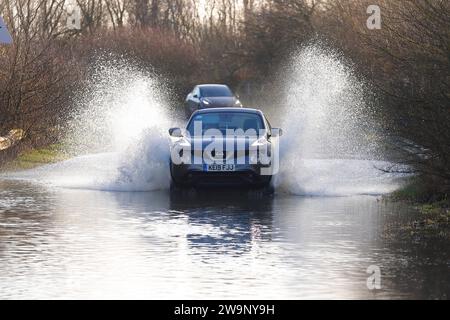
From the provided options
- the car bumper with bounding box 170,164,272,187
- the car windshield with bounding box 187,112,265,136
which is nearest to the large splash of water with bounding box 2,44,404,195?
the car windshield with bounding box 187,112,265,136

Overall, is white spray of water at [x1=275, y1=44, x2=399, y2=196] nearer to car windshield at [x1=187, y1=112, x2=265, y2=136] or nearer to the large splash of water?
the large splash of water

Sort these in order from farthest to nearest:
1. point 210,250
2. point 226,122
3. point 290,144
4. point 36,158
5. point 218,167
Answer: point 36,158
point 290,144
point 226,122
point 218,167
point 210,250

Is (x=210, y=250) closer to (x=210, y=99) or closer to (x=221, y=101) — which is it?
(x=221, y=101)

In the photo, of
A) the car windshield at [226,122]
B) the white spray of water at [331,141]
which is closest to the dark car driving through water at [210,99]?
the white spray of water at [331,141]

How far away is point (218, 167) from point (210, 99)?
32.3 metres

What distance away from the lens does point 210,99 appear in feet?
178

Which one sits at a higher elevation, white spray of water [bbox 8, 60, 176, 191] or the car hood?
the car hood

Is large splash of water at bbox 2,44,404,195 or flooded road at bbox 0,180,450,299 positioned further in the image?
large splash of water at bbox 2,44,404,195

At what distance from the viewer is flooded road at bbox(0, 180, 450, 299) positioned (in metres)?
12.2

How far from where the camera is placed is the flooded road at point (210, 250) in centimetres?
1218

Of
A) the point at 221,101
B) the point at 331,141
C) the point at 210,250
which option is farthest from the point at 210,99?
the point at 210,250

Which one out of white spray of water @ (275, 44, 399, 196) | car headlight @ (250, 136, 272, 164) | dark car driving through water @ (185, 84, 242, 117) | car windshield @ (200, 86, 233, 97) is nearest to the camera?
car headlight @ (250, 136, 272, 164)

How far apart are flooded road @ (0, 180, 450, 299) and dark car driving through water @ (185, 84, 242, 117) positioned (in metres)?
32.1

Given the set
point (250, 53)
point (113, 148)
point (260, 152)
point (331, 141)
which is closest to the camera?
point (260, 152)
